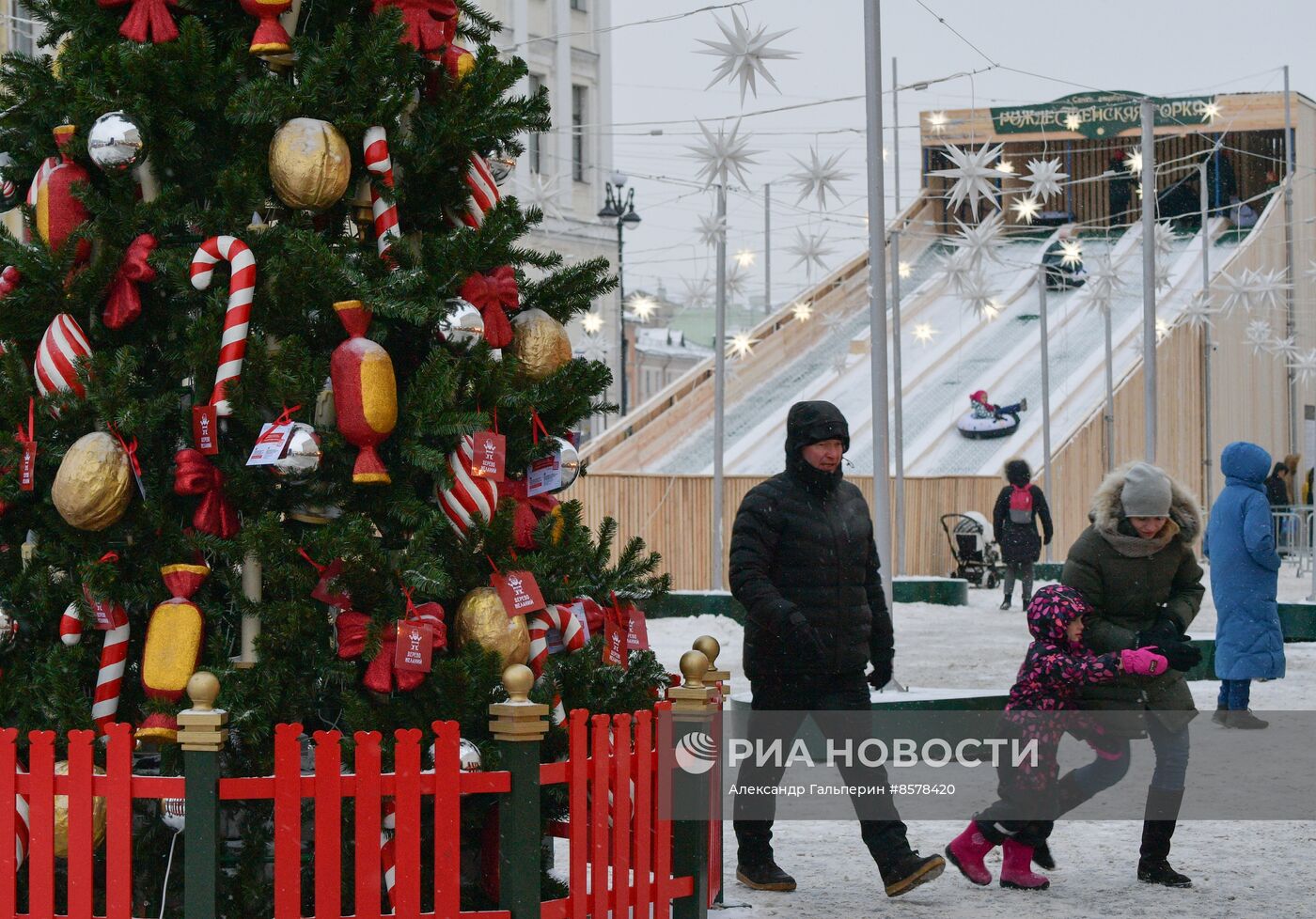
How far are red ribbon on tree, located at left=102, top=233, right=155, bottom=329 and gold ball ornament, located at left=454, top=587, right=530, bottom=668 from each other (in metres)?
1.19

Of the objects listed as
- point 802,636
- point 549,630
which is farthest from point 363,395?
point 802,636

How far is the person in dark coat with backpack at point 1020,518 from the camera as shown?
2102cm

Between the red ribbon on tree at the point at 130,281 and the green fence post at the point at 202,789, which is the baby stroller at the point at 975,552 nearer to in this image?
the red ribbon on tree at the point at 130,281

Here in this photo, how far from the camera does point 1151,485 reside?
6941 millimetres

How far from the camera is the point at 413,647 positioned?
4832 mm

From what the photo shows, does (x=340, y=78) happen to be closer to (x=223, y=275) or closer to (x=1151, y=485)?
(x=223, y=275)

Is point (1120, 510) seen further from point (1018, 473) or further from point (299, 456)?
point (1018, 473)

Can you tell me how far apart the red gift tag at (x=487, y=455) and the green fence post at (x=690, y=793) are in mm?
838

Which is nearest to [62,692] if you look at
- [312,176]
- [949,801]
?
[312,176]

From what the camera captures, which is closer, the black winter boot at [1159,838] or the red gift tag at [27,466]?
the red gift tag at [27,466]

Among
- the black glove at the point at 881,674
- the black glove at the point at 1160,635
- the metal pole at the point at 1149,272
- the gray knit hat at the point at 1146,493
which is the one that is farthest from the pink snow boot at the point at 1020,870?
the metal pole at the point at 1149,272

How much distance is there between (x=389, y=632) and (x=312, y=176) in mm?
1226

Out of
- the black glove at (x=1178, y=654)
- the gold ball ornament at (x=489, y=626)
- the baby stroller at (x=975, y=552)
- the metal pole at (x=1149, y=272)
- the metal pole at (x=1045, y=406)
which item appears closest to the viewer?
the gold ball ornament at (x=489, y=626)

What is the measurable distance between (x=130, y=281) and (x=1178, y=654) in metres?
3.90
